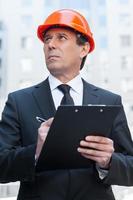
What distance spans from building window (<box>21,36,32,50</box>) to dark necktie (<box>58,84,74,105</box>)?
1.14 metres

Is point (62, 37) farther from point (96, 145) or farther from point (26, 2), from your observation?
point (26, 2)

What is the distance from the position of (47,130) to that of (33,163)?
0.40 feet

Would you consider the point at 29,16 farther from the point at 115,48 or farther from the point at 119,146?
the point at 119,146

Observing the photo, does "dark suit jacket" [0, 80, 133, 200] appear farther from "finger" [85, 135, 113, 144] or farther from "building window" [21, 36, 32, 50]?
"building window" [21, 36, 32, 50]

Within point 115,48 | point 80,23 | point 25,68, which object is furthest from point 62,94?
point 115,48

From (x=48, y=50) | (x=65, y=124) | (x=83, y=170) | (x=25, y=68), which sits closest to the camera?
(x=65, y=124)

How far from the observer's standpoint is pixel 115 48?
249 centimetres

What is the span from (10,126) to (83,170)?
0.26 meters

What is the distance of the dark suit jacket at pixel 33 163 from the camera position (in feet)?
3.40

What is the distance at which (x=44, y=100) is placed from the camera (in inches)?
46.1

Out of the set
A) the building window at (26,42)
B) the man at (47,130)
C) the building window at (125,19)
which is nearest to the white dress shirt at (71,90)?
the man at (47,130)

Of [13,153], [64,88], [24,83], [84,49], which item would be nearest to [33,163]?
[13,153]

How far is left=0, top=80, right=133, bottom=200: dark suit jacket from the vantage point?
1036 millimetres

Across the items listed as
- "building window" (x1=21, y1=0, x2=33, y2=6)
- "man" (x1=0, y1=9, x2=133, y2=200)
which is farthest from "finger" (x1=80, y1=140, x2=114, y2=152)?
"building window" (x1=21, y1=0, x2=33, y2=6)
